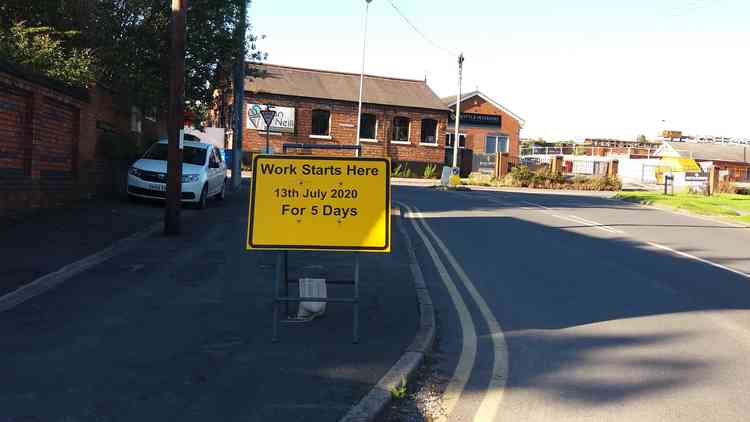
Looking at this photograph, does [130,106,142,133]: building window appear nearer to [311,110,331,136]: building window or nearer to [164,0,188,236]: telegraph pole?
[164,0,188,236]: telegraph pole

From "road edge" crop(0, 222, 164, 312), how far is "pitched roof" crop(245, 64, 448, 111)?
36604 millimetres

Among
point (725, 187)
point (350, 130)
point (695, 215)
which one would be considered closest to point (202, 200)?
point (695, 215)

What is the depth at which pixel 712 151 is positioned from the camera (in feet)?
263

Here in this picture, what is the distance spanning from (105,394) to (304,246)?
7.44 feet

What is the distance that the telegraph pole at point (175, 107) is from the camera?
12.9m

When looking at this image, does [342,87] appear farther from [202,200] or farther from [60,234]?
[60,234]

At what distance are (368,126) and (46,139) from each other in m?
38.3

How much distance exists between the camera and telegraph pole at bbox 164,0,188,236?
42.4 feet

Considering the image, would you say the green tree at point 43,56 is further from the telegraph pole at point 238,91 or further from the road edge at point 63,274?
the telegraph pole at point 238,91

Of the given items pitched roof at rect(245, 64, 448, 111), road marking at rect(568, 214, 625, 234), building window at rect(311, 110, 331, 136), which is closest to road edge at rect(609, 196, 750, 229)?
road marking at rect(568, 214, 625, 234)

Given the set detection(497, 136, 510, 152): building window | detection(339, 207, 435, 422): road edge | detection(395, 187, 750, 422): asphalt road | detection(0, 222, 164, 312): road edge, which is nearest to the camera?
detection(339, 207, 435, 422): road edge

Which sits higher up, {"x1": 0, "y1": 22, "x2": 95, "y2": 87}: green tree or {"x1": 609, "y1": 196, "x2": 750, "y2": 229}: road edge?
{"x1": 0, "y1": 22, "x2": 95, "y2": 87}: green tree

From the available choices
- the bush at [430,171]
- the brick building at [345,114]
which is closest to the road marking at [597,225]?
the brick building at [345,114]

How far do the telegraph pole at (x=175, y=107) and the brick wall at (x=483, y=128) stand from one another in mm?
50511
